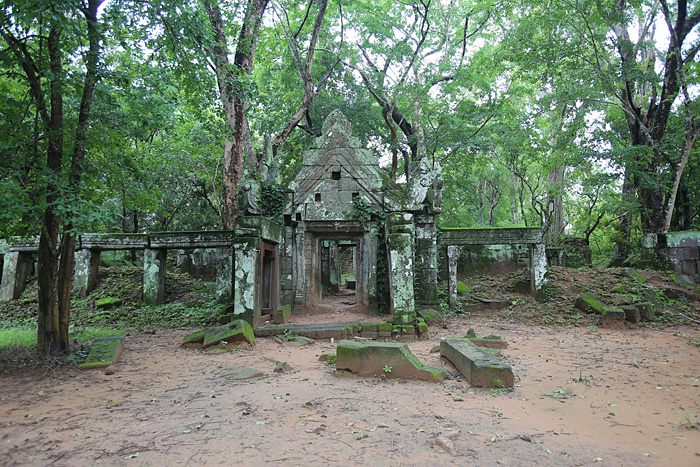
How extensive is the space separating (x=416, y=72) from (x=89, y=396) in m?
16.2

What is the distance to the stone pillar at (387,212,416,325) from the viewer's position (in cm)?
823

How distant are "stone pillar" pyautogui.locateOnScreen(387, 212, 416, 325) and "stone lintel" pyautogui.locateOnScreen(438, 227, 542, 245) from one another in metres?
3.29

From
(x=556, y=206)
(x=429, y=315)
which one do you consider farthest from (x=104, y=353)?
(x=556, y=206)

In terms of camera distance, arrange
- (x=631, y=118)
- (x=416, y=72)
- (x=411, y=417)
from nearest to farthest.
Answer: (x=411, y=417) < (x=631, y=118) < (x=416, y=72)

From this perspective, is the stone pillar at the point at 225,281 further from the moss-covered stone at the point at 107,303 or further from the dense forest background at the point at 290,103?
the moss-covered stone at the point at 107,303

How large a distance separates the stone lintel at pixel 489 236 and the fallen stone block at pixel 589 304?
1913 mm

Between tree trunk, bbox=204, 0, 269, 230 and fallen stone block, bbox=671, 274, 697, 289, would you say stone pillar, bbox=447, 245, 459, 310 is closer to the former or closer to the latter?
fallen stone block, bbox=671, 274, 697, 289

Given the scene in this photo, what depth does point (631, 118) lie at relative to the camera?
43.7 ft

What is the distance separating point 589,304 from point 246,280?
349 inches

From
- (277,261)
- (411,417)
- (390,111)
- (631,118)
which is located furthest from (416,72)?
(411,417)

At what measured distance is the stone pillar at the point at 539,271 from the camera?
11422 millimetres

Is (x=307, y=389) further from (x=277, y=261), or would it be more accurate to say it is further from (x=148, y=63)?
(x=148, y=63)

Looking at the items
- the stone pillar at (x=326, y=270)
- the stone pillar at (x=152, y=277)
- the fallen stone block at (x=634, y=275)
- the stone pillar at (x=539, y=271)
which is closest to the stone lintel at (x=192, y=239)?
the stone pillar at (x=152, y=277)

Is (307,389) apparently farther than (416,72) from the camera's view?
No
